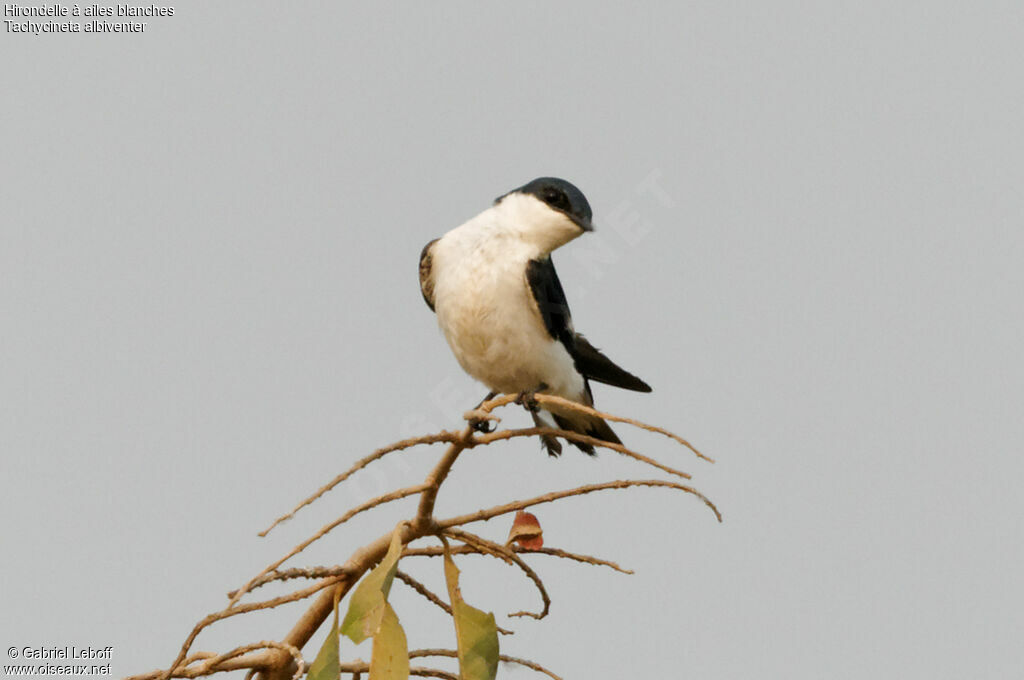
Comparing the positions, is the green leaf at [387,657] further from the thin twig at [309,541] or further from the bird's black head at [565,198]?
the bird's black head at [565,198]

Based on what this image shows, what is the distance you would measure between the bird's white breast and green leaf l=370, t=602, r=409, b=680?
60.7 inches

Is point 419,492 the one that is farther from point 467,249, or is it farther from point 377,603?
point 467,249

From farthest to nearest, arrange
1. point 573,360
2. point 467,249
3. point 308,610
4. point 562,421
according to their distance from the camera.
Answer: point 562,421 < point 573,360 < point 467,249 < point 308,610

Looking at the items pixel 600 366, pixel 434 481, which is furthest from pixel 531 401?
pixel 434 481

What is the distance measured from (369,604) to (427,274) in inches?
79.2

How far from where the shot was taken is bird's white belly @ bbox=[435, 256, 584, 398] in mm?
4055

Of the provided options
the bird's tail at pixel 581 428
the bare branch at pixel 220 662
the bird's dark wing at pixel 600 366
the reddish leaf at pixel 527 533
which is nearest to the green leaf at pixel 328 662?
the bare branch at pixel 220 662

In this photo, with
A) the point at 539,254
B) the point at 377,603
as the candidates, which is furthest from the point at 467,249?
the point at 377,603

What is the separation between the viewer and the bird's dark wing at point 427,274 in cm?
450

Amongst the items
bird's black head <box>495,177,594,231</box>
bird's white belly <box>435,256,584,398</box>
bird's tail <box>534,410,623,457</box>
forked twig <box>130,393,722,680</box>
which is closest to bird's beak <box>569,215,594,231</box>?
bird's black head <box>495,177,594,231</box>

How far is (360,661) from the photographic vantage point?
3.02m

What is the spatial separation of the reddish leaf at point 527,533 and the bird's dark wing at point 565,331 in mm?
1231

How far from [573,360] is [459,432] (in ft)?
5.71

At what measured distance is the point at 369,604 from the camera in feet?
8.95
